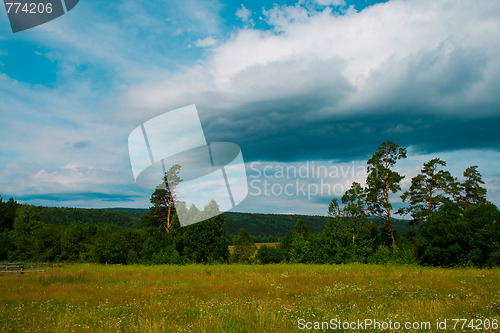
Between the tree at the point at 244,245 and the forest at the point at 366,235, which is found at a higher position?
the forest at the point at 366,235

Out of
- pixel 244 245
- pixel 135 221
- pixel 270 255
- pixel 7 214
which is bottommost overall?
pixel 270 255

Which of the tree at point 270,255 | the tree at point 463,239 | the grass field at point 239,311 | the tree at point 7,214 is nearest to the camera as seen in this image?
the grass field at point 239,311

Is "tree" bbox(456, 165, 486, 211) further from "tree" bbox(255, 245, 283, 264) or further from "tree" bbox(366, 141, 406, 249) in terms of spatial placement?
"tree" bbox(255, 245, 283, 264)

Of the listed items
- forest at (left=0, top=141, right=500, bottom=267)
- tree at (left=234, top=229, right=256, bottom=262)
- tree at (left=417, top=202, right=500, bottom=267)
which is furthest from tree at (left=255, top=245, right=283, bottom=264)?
tree at (left=417, top=202, right=500, bottom=267)

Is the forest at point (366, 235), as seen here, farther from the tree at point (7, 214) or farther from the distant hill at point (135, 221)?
the distant hill at point (135, 221)

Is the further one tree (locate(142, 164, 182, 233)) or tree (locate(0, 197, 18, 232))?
tree (locate(0, 197, 18, 232))

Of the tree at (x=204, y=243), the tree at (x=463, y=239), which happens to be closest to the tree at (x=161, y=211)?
the tree at (x=204, y=243)

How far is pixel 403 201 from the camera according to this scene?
34188 mm

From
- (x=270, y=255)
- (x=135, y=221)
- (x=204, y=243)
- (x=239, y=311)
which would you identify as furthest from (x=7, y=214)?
(x=239, y=311)

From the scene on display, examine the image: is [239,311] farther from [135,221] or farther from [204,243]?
[135,221]

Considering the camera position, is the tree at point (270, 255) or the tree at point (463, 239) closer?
the tree at point (463, 239)

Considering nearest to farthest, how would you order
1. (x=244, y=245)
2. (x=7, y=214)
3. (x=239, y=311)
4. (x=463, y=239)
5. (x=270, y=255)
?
(x=239, y=311) < (x=463, y=239) < (x=270, y=255) < (x=244, y=245) < (x=7, y=214)

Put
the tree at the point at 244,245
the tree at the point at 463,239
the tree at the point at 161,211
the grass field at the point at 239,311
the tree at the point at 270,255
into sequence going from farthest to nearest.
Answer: the tree at the point at 244,245, the tree at the point at 270,255, the tree at the point at 161,211, the tree at the point at 463,239, the grass field at the point at 239,311

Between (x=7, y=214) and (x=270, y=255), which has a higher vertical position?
(x=7, y=214)
